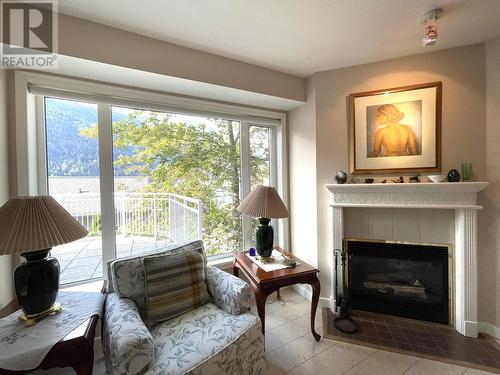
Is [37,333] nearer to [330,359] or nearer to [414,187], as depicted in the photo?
[330,359]

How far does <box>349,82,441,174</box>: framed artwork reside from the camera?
1959 mm

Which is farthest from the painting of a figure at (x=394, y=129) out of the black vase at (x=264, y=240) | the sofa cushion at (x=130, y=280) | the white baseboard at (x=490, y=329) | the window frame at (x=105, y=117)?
the sofa cushion at (x=130, y=280)

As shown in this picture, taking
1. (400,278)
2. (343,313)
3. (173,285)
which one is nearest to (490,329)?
(400,278)

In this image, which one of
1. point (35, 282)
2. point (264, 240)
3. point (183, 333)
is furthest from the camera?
point (264, 240)

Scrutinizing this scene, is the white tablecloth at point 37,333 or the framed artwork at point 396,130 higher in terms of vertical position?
the framed artwork at point 396,130

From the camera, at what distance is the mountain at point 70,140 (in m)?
1.78

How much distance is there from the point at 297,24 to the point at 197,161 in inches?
58.1

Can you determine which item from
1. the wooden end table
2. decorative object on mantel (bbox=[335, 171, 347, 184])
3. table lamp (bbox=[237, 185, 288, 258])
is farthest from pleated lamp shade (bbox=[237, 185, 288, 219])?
decorative object on mantel (bbox=[335, 171, 347, 184])

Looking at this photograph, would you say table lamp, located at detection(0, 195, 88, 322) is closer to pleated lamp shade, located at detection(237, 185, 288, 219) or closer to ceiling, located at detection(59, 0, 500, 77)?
pleated lamp shade, located at detection(237, 185, 288, 219)

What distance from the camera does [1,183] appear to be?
144cm

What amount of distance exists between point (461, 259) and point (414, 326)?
71cm

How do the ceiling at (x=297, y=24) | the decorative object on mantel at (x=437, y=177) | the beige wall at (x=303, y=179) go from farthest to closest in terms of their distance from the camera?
1. the beige wall at (x=303, y=179)
2. the decorative object on mantel at (x=437, y=177)
3. the ceiling at (x=297, y=24)

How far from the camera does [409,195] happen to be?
1952mm

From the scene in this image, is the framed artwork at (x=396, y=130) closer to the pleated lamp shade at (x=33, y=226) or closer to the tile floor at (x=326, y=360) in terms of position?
the tile floor at (x=326, y=360)
